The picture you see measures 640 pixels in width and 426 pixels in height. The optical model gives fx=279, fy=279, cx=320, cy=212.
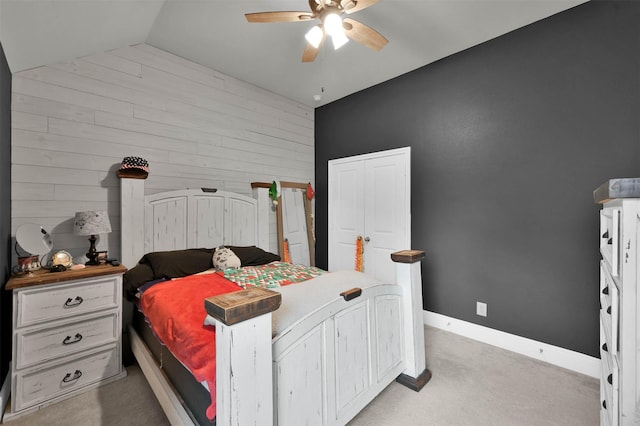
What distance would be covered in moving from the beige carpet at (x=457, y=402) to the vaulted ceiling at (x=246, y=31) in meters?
2.39

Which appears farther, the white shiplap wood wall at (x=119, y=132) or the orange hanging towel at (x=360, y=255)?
the orange hanging towel at (x=360, y=255)

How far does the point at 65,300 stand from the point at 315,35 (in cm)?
250

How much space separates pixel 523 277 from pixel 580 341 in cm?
58

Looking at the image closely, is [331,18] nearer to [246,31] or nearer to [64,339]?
[246,31]

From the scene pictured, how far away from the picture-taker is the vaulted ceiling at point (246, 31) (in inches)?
72.3

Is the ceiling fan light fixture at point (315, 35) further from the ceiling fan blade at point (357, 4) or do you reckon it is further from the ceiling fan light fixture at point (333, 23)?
the ceiling fan blade at point (357, 4)

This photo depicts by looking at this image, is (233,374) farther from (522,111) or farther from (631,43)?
(631,43)

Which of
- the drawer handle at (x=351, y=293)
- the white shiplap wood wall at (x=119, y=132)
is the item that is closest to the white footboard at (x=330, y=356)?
the drawer handle at (x=351, y=293)

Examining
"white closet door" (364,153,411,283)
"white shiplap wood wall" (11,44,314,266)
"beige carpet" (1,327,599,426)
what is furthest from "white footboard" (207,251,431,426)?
"white shiplap wood wall" (11,44,314,266)

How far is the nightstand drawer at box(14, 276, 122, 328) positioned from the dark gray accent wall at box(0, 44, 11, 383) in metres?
0.20

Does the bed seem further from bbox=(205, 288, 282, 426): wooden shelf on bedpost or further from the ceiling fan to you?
the ceiling fan

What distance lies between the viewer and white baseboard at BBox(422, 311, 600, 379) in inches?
86.0

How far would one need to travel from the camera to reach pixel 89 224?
2115 millimetres

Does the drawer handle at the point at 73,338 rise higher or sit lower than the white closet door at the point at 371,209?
lower
